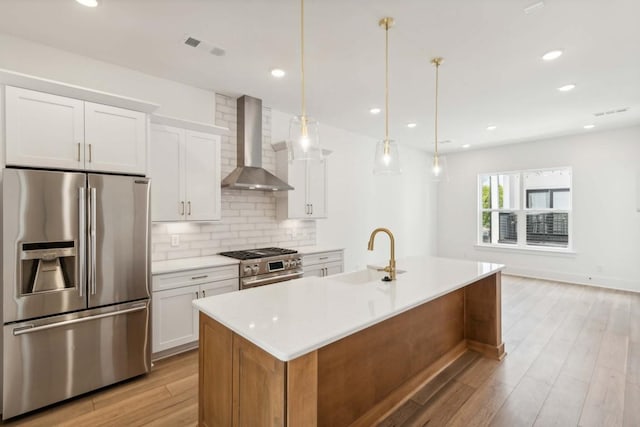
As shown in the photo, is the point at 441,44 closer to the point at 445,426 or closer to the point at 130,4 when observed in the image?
the point at 130,4

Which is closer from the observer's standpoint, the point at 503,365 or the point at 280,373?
the point at 280,373

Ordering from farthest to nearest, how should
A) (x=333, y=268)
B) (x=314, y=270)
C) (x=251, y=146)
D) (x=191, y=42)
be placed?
(x=333, y=268) < (x=314, y=270) < (x=251, y=146) < (x=191, y=42)

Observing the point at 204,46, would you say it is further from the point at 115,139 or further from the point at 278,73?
the point at 115,139

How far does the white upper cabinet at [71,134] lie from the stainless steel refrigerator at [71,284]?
120 mm

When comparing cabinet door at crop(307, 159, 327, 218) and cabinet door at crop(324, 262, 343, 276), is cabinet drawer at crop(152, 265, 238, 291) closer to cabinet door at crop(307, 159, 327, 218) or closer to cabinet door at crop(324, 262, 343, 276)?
cabinet door at crop(324, 262, 343, 276)

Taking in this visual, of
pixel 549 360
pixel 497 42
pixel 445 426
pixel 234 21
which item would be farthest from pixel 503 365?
pixel 234 21

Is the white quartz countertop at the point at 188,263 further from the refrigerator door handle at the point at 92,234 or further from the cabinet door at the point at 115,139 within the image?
the cabinet door at the point at 115,139

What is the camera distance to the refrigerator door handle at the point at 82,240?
2.32m

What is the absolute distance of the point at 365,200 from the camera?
591cm

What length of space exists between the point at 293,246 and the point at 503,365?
2892 mm

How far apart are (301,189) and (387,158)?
78.9 inches

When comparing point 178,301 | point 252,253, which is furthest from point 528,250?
point 178,301

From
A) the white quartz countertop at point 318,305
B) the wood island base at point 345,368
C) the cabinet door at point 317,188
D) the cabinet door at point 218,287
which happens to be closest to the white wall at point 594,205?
the wood island base at point 345,368

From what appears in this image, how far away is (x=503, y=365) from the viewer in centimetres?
283
